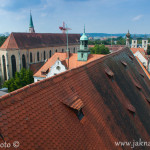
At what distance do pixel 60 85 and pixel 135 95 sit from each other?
8390 mm

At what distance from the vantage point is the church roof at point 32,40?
42312mm

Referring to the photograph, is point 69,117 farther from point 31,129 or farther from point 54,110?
point 31,129

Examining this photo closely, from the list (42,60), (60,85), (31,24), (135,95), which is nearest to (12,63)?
(42,60)

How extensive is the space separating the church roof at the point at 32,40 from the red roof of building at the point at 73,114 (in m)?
35.6

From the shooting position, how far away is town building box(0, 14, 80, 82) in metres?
41.0

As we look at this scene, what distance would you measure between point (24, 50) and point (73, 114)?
134ft

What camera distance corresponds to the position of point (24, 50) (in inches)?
1743

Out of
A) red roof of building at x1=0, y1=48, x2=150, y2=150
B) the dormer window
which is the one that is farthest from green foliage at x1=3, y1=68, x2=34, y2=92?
the dormer window

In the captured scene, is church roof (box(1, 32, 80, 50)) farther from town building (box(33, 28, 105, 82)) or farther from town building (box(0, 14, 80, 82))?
town building (box(33, 28, 105, 82))

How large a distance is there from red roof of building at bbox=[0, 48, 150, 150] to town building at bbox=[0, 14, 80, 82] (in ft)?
112

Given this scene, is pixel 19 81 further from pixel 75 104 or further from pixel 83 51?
pixel 75 104

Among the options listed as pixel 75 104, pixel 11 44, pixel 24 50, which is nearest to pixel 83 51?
pixel 24 50

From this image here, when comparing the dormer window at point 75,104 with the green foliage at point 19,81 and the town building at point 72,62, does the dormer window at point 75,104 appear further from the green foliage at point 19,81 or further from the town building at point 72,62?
the green foliage at point 19,81

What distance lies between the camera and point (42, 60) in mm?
51906
